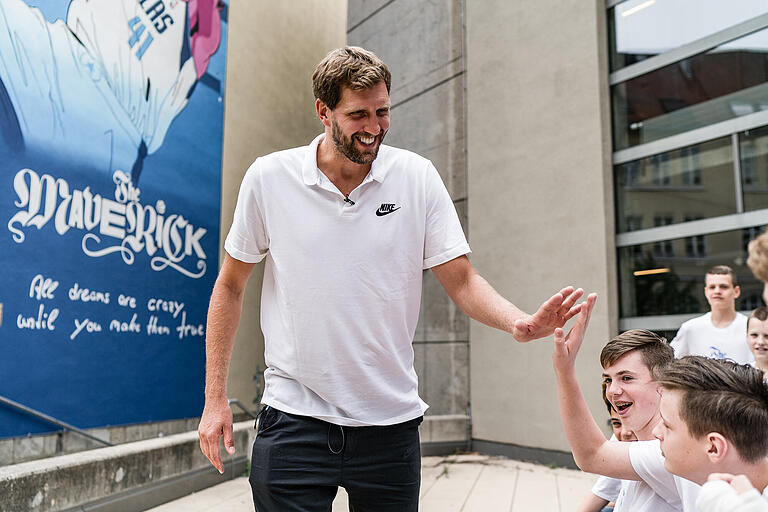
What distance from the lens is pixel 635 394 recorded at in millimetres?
2230

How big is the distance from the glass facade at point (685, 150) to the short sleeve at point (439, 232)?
4.83 m

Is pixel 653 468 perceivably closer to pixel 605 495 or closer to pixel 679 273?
pixel 605 495

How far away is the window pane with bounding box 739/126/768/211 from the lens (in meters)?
5.89

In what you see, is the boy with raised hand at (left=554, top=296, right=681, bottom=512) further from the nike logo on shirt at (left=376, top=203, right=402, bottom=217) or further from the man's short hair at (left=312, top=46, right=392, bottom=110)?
the man's short hair at (left=312, top=46, right=392, bottom=110)

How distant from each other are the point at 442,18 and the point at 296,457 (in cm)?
764

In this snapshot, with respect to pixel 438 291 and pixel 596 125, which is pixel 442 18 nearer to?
pixel 596 125

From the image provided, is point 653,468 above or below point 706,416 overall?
below

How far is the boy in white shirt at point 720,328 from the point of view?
188 inches

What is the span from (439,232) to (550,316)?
514 mm

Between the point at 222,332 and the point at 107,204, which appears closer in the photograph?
the point at 222,332

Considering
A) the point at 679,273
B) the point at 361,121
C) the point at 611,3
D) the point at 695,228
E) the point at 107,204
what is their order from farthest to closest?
the point at 611,3 < the point at 679,273 < the point at 695,228 < the point at 107,204 < the point at 361,121

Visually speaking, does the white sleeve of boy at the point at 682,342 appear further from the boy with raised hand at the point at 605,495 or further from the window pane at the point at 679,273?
the boy with raised hand at the point at 605,495

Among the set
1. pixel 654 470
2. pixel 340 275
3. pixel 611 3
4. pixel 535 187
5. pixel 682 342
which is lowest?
pixel 654 470

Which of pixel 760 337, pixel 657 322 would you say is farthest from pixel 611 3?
pixel 760 337
